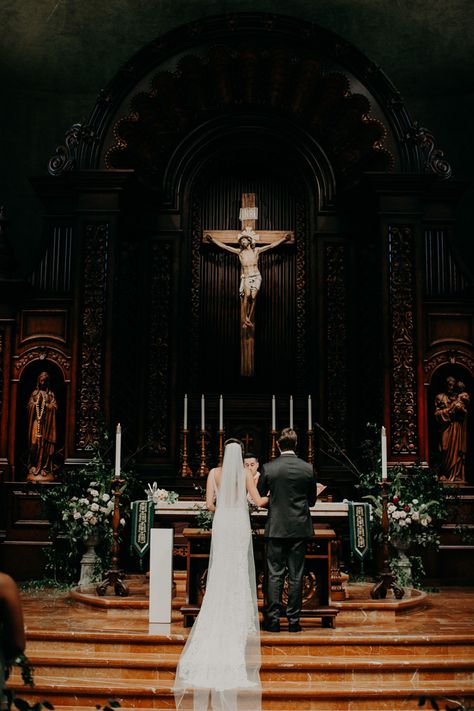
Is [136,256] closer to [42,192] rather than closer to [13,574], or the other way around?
[42,192]

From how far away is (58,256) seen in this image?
455 inches

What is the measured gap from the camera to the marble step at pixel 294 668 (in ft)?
21.7

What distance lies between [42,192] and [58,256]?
93cm

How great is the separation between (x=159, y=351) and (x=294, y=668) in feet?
20.4

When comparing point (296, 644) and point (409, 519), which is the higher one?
point (409, 519)

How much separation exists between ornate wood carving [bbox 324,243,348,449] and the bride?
427cm

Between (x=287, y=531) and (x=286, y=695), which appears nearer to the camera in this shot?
(x=286, y=695)

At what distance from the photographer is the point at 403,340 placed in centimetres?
1105

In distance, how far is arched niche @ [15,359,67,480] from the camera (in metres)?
11.1

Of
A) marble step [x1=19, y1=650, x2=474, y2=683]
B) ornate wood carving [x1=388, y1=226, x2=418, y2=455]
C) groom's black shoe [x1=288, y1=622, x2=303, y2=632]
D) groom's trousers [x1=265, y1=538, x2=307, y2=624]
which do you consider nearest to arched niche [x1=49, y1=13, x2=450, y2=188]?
ornate wood carving [x1=388, y1=226, x2=418, y2=455]

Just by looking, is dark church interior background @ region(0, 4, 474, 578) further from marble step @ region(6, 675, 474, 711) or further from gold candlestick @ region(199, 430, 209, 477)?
marble step @ region(6, 675, 474, 711)

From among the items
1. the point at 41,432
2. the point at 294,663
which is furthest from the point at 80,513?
the point at 294,663

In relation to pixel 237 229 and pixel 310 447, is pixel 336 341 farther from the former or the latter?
pixel 237 229

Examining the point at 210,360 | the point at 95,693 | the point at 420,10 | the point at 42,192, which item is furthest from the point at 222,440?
the point at 420,10
